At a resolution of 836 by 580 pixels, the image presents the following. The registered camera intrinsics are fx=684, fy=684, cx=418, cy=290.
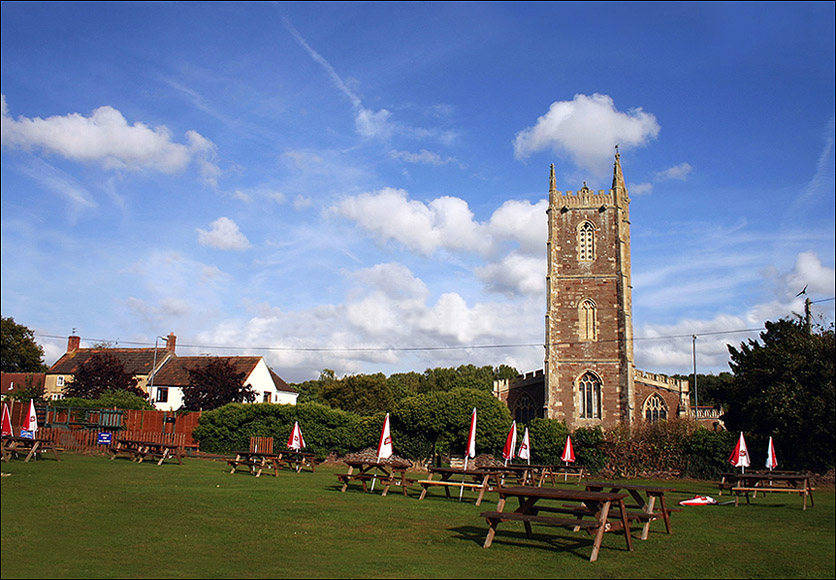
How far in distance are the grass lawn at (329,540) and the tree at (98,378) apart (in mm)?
32263

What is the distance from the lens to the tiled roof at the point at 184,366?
5809 centimetres

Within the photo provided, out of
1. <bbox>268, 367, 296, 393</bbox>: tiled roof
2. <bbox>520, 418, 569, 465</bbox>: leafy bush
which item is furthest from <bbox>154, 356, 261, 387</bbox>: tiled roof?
<bbox>520, 418, 569, 465</bbox>: leafy bush

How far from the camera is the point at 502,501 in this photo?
11.1m

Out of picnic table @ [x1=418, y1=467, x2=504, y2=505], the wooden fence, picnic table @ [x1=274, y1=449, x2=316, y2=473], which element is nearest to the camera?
picnic table @ [x1=418, y1=467, x2=504, y2=505]

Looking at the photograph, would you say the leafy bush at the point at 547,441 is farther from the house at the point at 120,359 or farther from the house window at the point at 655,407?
the house at the point at 120,359

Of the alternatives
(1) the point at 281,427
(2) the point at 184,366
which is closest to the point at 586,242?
(1) the point at 281,427

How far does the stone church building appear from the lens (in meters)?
46.4

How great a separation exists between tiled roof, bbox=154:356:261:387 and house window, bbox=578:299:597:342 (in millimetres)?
27338

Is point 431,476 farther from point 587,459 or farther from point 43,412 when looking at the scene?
point 43,412

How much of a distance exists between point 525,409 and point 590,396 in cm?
724

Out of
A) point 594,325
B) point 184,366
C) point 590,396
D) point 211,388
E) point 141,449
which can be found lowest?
point 141,449

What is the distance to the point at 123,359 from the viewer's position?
62375 mm

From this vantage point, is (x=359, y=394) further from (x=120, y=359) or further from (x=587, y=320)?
(x=587, y=320)

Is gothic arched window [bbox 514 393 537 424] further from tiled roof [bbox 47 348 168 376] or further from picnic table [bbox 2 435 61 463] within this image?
picnic table [bbox 2 435 61 463]
